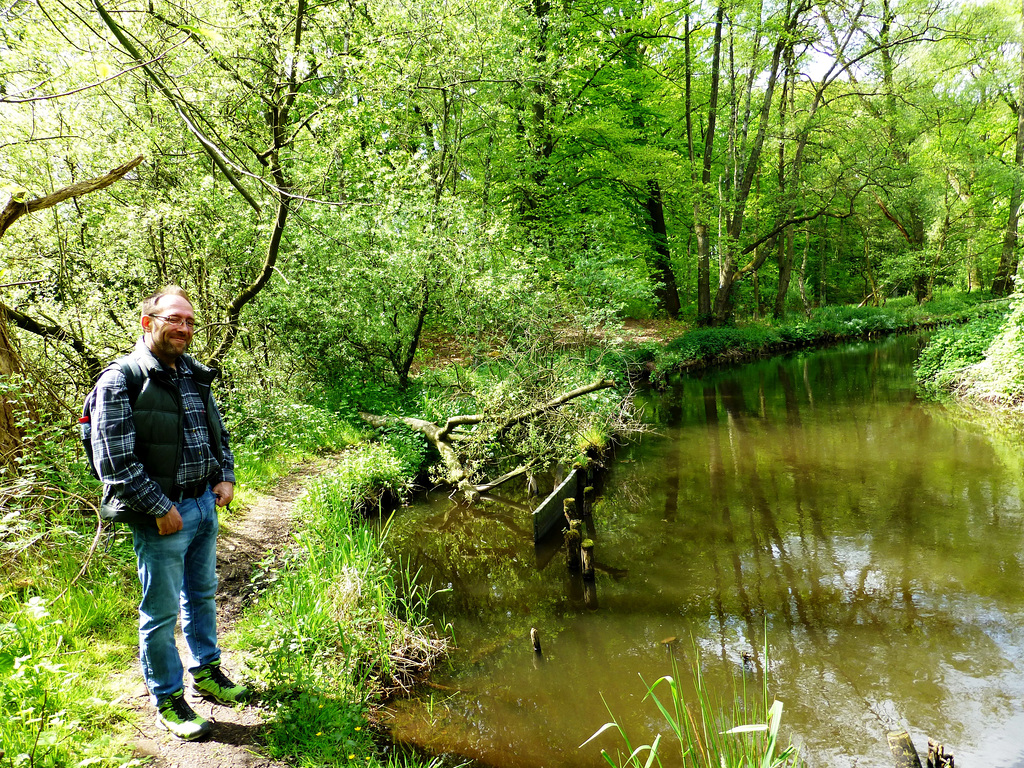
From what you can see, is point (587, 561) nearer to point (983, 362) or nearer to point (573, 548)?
point (573, 548)

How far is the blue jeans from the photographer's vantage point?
278 cm

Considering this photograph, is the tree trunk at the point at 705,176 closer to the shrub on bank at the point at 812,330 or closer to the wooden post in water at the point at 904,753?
the shrub on bank at the point at 812,330

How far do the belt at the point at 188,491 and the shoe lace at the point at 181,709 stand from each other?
101 cm

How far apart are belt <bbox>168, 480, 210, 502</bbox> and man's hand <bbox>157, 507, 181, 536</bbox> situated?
0.13 metres

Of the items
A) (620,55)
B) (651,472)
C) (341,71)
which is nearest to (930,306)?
(620,55)

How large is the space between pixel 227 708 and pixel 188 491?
1325 mm

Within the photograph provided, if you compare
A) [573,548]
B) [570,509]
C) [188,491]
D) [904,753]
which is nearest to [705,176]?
[570,509]

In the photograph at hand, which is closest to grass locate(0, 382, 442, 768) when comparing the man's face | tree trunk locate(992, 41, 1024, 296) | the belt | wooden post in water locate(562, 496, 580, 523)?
the belt

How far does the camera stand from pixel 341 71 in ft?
28.6

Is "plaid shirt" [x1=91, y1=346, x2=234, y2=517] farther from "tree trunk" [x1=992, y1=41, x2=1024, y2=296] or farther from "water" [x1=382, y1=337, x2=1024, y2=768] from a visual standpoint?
"tree trunk" [x1=992, y1=41, x2=1024, y2=296]

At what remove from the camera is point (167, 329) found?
286 cm

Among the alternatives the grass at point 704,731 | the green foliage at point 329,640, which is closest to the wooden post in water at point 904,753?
the grass at point 704,731

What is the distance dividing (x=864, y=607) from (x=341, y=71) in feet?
31.3

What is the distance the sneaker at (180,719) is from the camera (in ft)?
9.61
